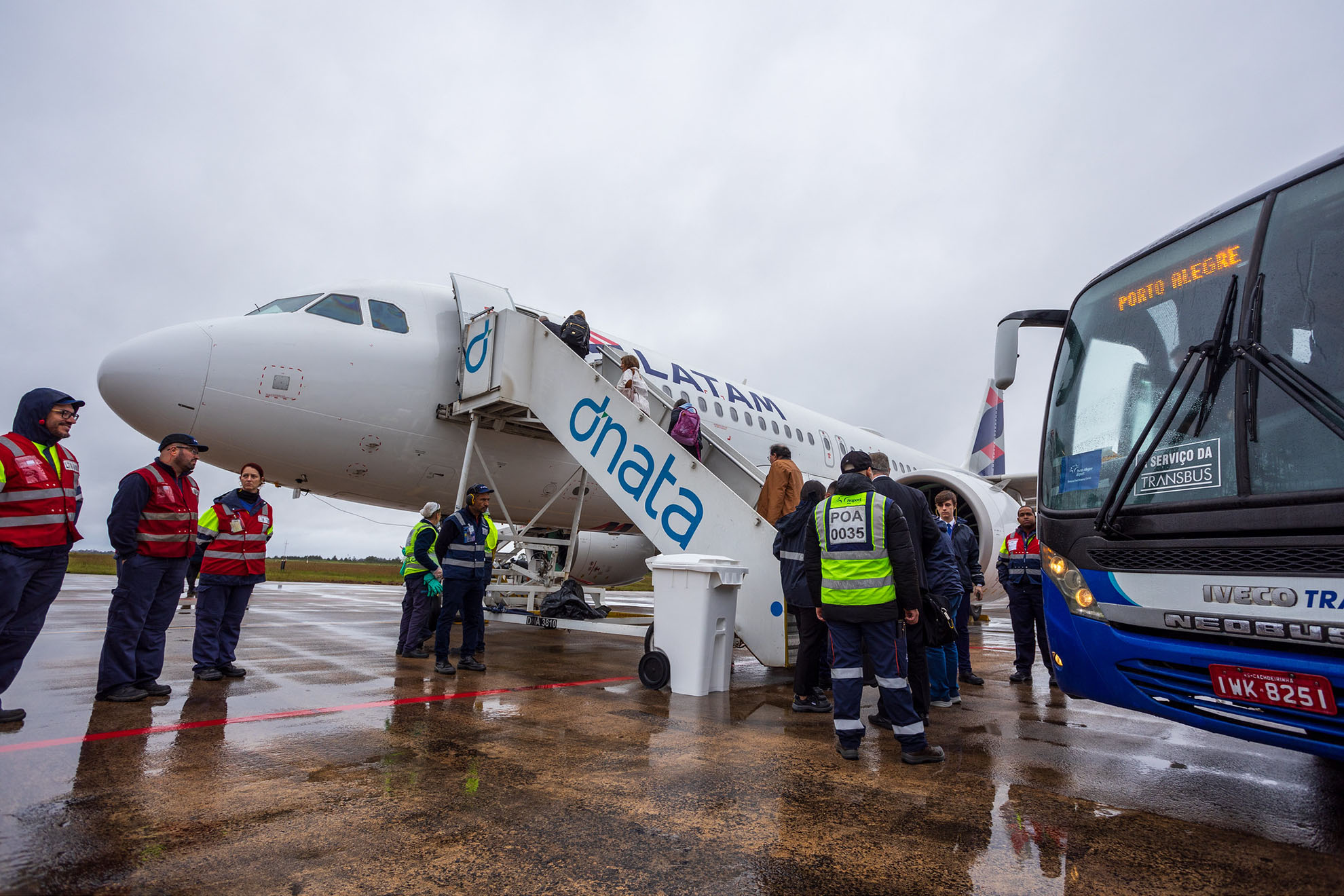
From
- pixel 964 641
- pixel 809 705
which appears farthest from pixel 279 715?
pixel 964 641

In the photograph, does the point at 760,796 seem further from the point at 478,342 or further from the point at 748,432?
the point at 748,432

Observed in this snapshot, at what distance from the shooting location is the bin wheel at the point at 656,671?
543 cm

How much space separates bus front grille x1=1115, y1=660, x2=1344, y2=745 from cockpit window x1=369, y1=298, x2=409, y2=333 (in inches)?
285

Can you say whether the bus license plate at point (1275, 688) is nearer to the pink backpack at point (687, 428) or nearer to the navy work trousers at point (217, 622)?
the pink backpack at point (687, 428)

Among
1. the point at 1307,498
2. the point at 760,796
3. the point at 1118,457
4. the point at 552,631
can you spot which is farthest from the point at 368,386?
the point at 1307,498

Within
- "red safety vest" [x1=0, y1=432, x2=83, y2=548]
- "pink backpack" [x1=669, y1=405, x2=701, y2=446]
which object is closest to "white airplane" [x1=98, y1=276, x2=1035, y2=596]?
"pink backpack" [x1=669, y1=405, x2=701, y2=446]

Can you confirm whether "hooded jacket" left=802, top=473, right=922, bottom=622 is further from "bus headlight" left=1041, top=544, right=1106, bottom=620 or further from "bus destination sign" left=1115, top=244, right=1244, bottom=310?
"bus destination sign" left=1115, top=244, right=1244, bottom=310

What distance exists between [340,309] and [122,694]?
4.39 m

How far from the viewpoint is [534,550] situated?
9.32 metres

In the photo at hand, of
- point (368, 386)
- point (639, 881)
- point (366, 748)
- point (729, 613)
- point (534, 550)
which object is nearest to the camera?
point (639, 881)

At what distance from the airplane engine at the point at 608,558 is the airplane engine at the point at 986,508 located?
3.81 meters

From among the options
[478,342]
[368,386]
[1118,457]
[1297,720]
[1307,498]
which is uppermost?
[478,342]

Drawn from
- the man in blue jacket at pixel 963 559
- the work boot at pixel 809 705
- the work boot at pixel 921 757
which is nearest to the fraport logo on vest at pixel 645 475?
the work boot at pixel 809 705

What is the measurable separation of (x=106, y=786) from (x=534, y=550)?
21.4ft
